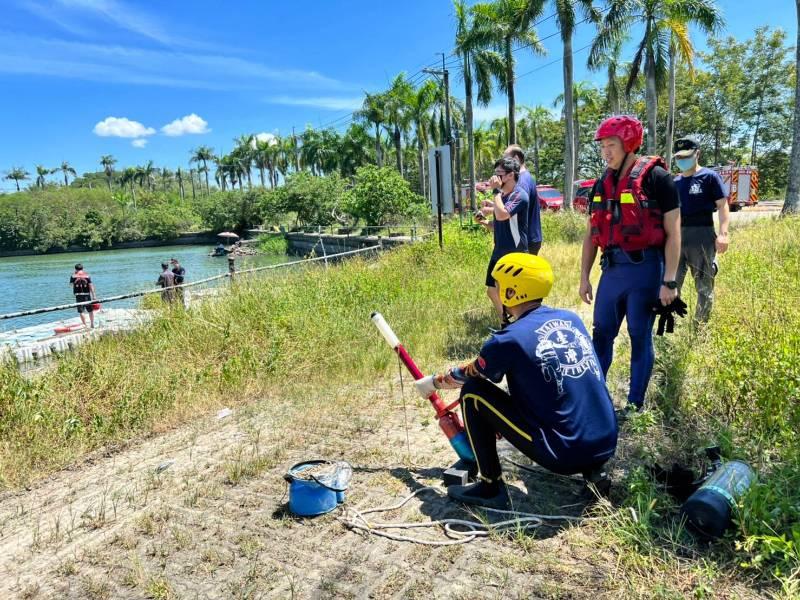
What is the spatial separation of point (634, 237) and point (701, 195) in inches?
73.6

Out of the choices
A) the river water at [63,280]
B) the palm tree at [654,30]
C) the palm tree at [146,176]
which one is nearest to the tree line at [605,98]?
the palm tree at [654,30]

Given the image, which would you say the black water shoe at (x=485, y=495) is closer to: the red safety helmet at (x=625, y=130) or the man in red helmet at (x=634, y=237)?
the man in red helmet at (x=634, y=237)

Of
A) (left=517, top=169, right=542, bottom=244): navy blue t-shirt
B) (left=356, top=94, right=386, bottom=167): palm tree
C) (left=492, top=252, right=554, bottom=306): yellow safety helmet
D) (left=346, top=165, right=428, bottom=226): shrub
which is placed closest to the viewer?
(left=492, top=252, right=554, bottom=306): yellow safety helmet

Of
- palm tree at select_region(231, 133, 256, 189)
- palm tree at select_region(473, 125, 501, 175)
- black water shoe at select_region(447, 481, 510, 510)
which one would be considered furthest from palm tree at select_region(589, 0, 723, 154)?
palm tree at select_region(231, 133, 256, 189)

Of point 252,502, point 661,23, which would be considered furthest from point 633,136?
point 661,23

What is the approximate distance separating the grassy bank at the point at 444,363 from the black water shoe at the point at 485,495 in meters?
0.50

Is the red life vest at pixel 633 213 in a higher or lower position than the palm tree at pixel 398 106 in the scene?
lower

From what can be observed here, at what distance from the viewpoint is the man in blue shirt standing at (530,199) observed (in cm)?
462

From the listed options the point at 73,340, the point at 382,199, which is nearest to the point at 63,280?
the point at 382,199

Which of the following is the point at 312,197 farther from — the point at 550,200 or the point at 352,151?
the point at 550,200

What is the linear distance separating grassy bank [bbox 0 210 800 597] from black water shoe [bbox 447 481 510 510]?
50 centimetres

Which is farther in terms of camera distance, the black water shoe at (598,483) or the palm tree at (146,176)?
the palm tree at (146,176)

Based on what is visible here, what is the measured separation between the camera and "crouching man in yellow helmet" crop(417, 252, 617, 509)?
240cm

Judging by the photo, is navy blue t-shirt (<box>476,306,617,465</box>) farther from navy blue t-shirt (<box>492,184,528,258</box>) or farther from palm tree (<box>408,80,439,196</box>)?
palm tree (<box>408,80,439,196</box>)
